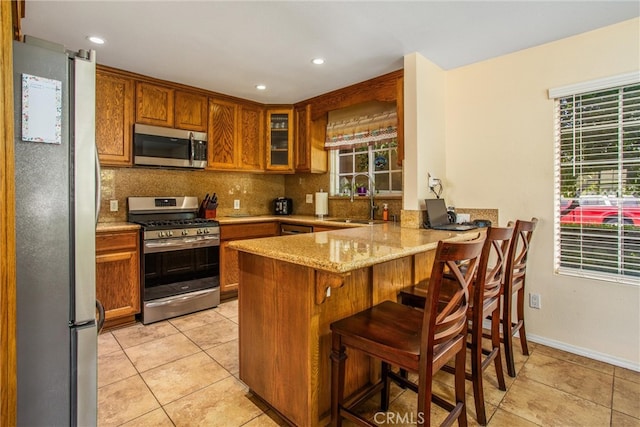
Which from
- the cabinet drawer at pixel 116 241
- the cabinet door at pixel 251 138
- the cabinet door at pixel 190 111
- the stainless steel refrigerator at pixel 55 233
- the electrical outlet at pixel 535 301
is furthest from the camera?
the cabinet door at pixel 251 138

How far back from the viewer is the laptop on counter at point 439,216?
2670 mm

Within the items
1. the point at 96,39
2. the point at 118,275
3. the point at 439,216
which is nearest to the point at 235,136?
the point at 96,39

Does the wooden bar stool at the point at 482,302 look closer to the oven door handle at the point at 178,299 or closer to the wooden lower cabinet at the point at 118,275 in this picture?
the oven door handle at the point at 178,299

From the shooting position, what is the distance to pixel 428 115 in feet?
9.57

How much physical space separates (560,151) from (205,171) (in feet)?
12.0

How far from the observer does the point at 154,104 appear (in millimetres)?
3322

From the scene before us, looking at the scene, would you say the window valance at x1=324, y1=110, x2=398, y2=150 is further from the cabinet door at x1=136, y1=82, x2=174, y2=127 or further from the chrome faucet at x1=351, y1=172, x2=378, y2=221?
the cabinet door at x1=136, y1=82, x2=174, y2=127

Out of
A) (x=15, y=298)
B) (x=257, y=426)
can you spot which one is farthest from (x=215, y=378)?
(x=15, y=298)

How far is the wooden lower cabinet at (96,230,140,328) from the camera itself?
2.79 m

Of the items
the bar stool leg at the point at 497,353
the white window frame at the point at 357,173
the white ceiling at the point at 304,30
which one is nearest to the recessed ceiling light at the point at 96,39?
the white ceiling at the point at 304,30

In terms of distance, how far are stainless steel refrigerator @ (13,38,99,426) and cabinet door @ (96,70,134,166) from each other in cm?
225

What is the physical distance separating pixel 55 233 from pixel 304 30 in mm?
2052

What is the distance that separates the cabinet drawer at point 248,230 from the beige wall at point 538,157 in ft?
6.83

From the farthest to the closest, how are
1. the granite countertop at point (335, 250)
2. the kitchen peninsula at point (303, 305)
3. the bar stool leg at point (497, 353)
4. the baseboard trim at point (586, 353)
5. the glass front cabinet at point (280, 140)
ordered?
the glass front cabinet at point (280, 140) < the baseboard trim at point (586, 353) < the bar stool leg at point (497, 353) < the kitchen peninsula at point (303, 305) < the granite countertop at point (335, 250)
